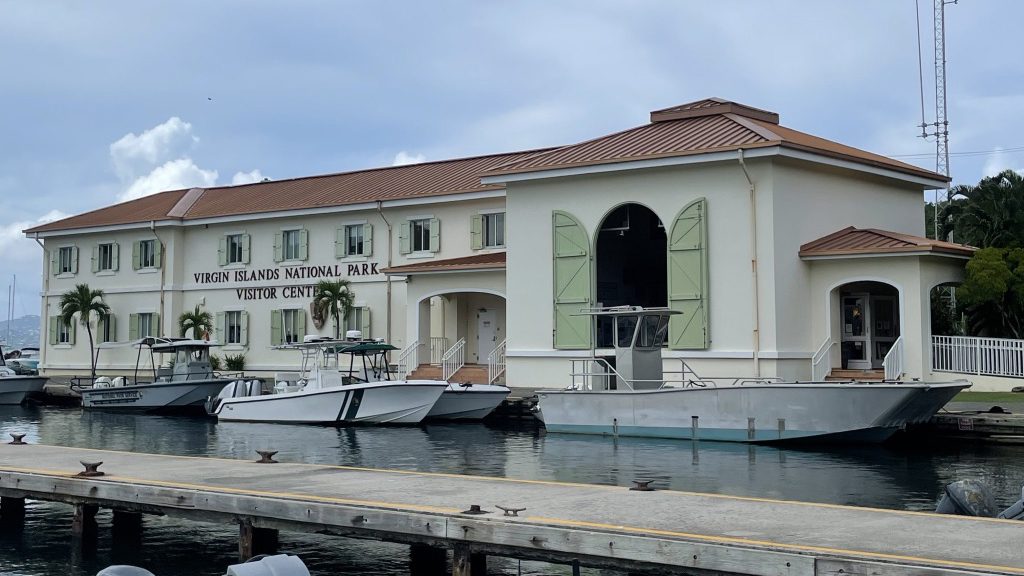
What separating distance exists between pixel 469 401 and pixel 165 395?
11625 millimetres

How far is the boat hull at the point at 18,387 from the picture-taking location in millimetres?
40938

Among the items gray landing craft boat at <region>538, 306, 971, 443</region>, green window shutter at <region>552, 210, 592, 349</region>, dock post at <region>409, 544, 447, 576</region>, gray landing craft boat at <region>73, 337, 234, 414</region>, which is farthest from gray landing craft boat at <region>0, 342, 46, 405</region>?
dock post at <region>409, 544, 447, 576</region>

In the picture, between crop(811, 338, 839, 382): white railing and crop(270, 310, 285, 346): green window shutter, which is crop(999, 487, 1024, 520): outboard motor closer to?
crop(811, 338, 839, 382): white railing

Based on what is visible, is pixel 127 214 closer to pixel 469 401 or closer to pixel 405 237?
pixel 405 237

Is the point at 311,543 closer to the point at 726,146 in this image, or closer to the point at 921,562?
the point at 921,562

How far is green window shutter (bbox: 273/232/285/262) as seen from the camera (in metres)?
42.3

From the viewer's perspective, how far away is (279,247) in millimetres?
42312

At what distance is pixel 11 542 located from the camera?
14531 millimetres

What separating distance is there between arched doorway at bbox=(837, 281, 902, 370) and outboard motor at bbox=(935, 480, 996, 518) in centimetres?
1859

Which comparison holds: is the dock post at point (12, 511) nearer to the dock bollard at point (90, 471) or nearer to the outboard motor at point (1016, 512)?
the dock bollard at point (90, 471)

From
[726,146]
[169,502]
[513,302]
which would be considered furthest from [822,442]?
[169,502]

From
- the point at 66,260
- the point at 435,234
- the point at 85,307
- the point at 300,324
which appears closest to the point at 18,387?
the point at 85,307

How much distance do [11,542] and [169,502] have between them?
3.32 m

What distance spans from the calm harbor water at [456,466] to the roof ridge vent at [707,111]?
33.3 feet
